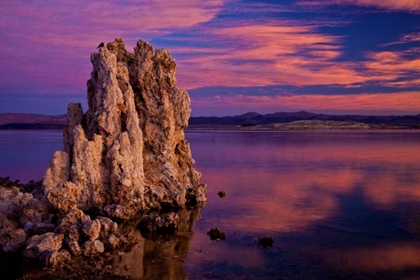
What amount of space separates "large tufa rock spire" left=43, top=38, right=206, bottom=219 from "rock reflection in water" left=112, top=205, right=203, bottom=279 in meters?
2.81

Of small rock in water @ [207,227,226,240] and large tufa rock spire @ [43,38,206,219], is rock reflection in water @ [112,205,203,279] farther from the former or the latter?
large tufa rock spire @ [43,38,206,219]

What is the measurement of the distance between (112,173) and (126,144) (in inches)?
66.2

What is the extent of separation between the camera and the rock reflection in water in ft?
48.3

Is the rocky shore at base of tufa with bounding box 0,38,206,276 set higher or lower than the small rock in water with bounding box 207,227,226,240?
higher

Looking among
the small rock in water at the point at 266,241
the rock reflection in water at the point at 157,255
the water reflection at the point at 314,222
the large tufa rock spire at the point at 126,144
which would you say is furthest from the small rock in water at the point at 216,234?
the large tufa rock spire at the point at 126,144

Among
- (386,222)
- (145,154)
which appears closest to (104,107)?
(145,154)

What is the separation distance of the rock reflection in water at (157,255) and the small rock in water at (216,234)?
95 centimetres

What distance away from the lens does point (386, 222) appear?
21500mm

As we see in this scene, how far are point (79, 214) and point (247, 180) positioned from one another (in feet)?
64.3

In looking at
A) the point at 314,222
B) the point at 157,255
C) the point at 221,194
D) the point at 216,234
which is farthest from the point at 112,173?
the point at 314,222

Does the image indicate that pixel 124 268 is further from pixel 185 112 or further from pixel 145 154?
pixel 185 112

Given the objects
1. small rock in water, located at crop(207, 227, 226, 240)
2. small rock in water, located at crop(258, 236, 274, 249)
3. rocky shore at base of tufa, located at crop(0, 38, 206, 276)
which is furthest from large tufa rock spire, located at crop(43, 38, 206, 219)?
small rock in water, located at crop(258, 236, 274, 249)

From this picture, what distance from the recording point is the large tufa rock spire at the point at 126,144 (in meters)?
21.6

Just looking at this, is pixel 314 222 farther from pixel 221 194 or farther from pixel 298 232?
pixel 221 194
